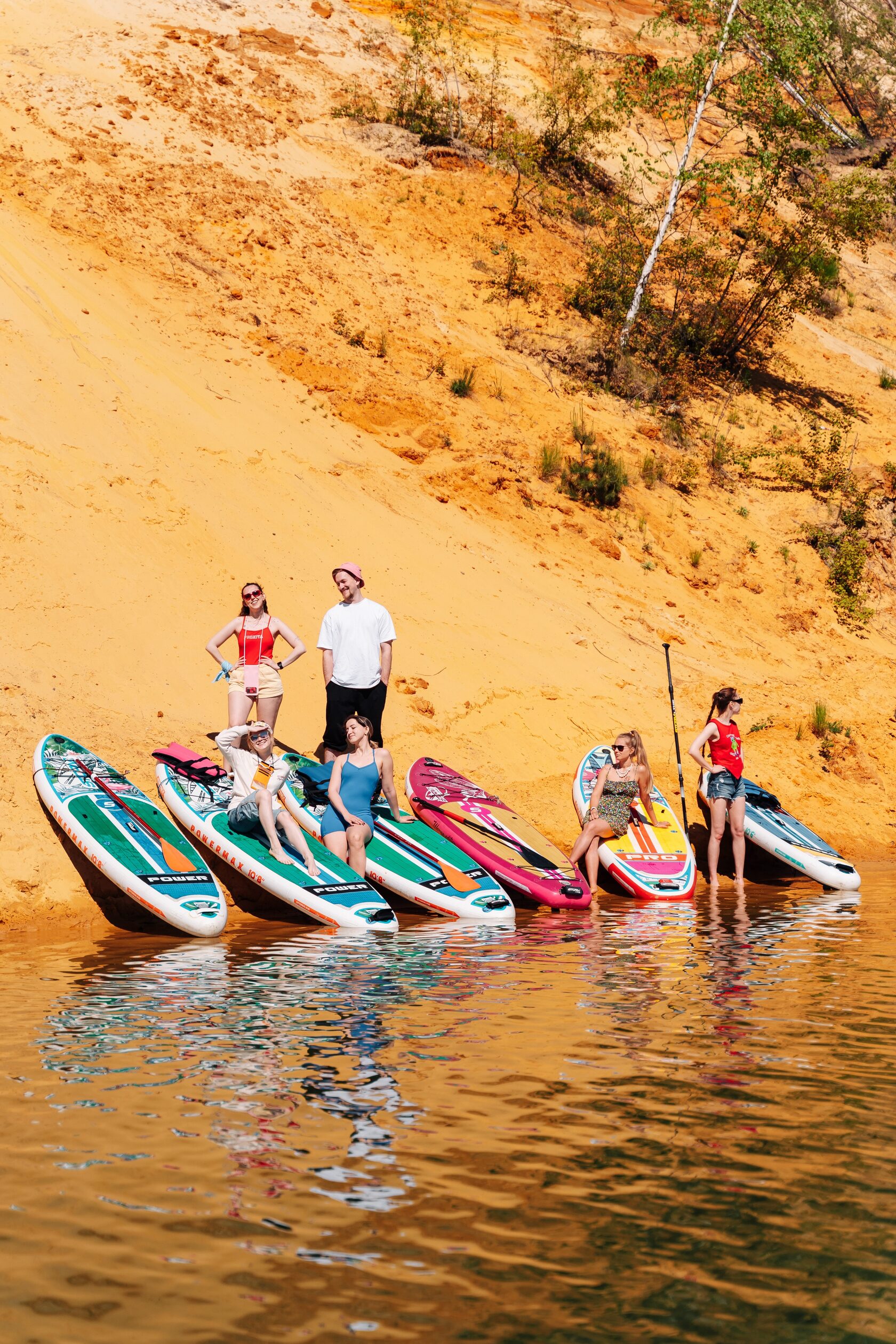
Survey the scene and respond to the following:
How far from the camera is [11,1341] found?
122 inches

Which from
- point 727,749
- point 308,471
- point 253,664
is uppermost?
point 308,471

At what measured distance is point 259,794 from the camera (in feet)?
28.6

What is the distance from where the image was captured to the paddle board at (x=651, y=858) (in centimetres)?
1005

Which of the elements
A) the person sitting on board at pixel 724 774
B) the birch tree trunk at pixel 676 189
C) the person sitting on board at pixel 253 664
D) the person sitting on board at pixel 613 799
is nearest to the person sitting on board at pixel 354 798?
the person sitting on board at pixel 253 664

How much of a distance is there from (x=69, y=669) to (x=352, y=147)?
1541cm

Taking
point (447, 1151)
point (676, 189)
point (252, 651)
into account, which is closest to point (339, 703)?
point (252, 651)

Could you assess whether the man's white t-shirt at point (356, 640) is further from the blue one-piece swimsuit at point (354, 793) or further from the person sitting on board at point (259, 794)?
the person sitting on board at point (259, 794)

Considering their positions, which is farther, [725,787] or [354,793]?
[725,787]

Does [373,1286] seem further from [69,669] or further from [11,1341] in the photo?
[69,669]

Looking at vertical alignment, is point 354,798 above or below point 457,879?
above

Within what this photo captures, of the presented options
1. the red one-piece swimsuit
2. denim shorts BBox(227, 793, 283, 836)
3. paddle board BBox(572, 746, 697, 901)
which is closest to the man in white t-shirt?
the red one-piece swimsuit

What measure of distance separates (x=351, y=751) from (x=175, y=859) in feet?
5.14

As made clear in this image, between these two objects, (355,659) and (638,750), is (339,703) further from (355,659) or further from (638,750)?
A: (638,750)

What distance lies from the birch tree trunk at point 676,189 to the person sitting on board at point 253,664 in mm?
12408
